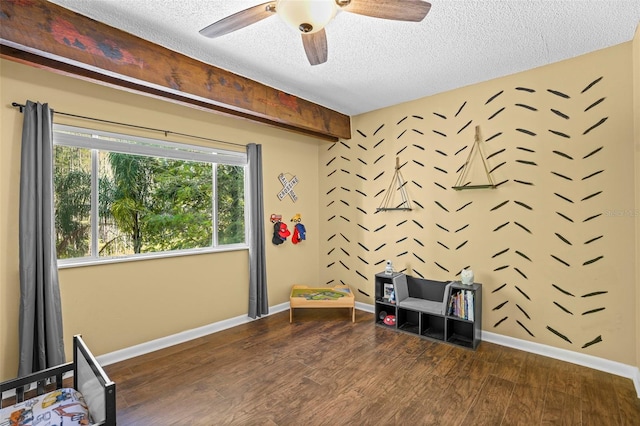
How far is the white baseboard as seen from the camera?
2541 millimetres

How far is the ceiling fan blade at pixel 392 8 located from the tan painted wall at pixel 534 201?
1.91m

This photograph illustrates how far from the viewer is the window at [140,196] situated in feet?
8.90

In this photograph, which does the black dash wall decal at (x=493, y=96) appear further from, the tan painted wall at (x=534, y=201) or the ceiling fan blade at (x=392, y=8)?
the ceiling fan blade at (x=392, y=8)

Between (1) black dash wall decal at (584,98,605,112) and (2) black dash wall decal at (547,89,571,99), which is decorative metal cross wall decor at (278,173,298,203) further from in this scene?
(1) black dash wall decal at (584,98,605,112)

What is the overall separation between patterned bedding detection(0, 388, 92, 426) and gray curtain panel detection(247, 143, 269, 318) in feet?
6.70

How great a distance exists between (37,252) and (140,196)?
0.95 meters

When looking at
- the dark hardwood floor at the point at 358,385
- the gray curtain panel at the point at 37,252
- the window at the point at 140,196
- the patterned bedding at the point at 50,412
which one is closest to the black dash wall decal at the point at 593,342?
the dark hardwood floor at the point at 358,385

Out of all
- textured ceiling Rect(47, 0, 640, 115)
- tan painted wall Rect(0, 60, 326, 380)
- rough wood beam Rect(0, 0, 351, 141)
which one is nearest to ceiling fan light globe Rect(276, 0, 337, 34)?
textured ceiling Rect(47, 0, 640, 115)

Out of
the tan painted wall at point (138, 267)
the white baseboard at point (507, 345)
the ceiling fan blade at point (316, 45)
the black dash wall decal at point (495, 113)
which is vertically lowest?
the white baseboard at point (507, 345)

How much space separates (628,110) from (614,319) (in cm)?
167

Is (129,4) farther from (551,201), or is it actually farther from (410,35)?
(551,201)

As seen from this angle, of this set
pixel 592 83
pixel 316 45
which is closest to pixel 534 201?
pixel 592 83

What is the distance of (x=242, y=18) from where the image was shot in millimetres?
1766

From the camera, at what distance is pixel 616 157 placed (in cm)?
255
